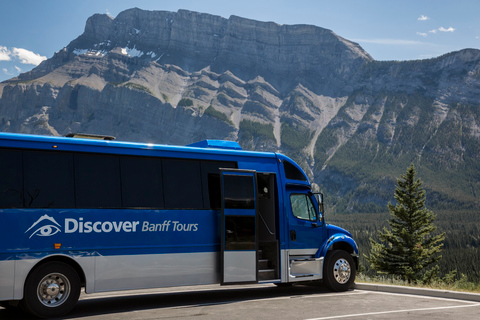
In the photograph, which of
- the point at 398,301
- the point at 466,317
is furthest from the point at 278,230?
the point at 466,317

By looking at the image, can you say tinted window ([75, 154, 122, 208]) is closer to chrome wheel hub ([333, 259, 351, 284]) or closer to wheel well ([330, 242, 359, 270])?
chrome wheel hub ([333, 259, 351, 284])

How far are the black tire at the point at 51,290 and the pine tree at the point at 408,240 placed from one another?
124 ft

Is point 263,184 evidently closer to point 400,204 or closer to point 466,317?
point 466,317

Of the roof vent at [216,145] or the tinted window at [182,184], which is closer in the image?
the tinted window at [182,184]

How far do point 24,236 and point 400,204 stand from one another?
1669 inches

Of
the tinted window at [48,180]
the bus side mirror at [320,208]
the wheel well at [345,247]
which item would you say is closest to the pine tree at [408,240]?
the wheel well at [345,247]

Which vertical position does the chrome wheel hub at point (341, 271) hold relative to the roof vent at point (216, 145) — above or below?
below

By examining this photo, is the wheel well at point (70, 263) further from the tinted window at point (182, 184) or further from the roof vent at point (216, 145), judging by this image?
the roof vent at point (216, 145)

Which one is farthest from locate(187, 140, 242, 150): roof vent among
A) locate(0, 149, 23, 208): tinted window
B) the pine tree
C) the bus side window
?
the pine tree

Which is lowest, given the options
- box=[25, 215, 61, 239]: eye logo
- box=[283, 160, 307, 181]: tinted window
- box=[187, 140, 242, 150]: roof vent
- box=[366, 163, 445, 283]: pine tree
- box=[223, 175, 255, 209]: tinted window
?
box=[366, 163, 445, 283]: pine tree

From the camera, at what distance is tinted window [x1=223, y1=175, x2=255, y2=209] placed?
13.2 metres

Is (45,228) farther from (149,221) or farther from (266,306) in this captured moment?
(266,306)

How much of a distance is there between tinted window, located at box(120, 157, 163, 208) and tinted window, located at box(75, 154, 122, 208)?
0.61 feet

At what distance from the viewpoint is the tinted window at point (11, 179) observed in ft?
33.9
